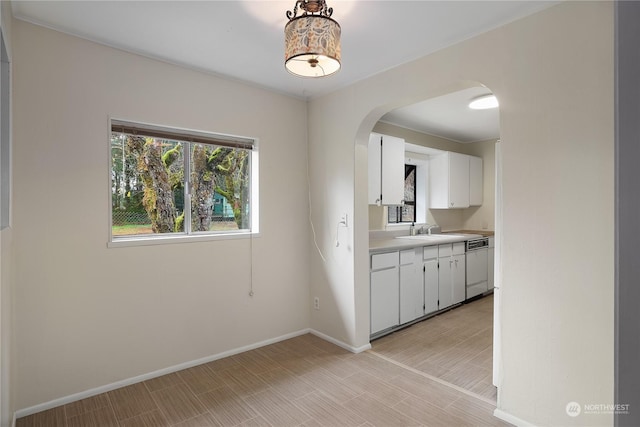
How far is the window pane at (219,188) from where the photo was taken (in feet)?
10.1

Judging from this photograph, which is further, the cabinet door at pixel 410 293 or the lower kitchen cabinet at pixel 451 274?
the lower kitchen cabinet at pixel 451 274

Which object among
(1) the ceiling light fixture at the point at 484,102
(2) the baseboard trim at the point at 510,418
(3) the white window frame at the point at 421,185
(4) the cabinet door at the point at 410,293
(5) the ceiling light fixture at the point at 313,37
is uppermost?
(1) the ceiling light fixture at the point at 484,102

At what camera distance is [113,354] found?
2.51 metres

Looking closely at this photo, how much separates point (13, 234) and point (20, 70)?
1014mm

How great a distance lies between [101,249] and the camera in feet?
8.04

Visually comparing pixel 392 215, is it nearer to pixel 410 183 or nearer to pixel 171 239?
pixel 410 183

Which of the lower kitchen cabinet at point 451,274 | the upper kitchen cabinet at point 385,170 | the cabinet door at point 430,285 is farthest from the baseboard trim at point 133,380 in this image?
the lower kitchen cabinet at point 451,274

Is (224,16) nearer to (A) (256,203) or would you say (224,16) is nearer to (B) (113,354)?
(A) (256,203)

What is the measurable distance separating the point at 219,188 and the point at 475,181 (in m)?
4.26

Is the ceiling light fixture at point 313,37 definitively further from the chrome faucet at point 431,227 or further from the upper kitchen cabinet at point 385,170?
the chrome faucet at point 431,227

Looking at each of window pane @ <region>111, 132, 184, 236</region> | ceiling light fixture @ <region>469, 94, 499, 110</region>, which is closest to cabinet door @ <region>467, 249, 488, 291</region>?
ceiling light fixture @ <region>469, 94, 499, 110</region>

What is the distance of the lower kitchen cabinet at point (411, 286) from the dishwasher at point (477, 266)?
116 cm

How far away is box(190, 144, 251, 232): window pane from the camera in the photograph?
3067 mm

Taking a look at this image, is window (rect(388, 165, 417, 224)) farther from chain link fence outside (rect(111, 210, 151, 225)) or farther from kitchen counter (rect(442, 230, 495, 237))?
Answer: chain link fence outside (rect(111, 210, 151, 225))
